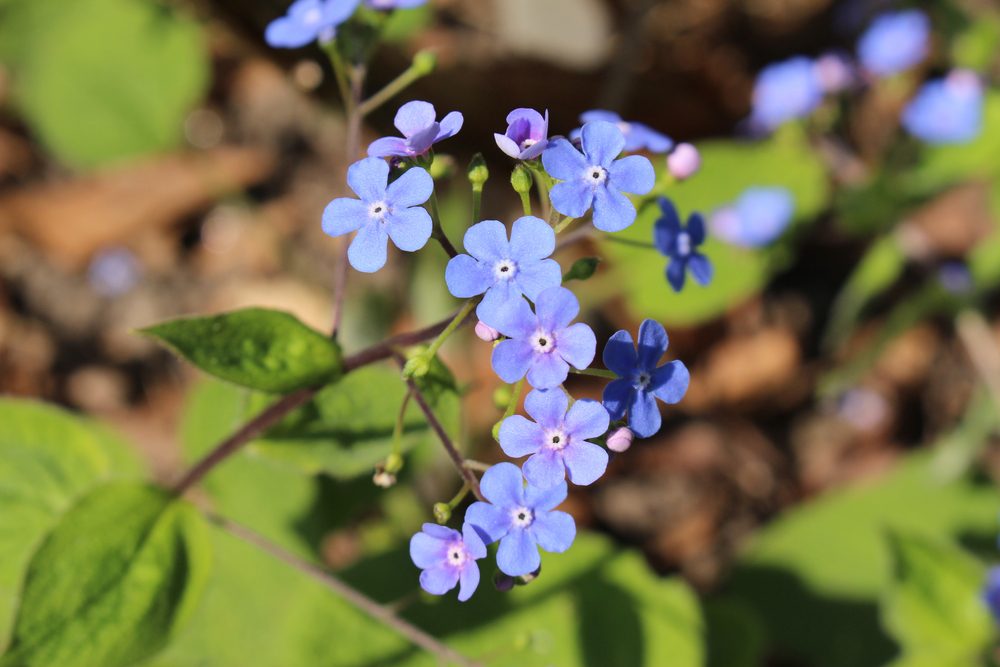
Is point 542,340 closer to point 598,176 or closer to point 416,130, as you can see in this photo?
point 598,176

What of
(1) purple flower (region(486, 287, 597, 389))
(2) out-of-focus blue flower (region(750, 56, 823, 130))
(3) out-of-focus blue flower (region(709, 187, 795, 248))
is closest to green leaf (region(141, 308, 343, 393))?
(1) purple flower (region(486, 287, 597, 389))

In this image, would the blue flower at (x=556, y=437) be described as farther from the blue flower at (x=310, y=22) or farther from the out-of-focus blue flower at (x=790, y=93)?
the out-of-focus blue flower at (x=790, y=93)

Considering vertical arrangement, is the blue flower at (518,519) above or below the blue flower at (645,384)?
below

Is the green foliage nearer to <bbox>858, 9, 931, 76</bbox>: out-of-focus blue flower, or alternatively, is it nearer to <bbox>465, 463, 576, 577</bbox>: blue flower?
<bbox>858, 9, 931, 76</bbox>: out-of-focus blue flower

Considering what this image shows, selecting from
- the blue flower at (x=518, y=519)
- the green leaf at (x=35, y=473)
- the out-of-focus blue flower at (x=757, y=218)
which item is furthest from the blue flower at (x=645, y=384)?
the out-of-focus blue flower at (x=757, y=218)

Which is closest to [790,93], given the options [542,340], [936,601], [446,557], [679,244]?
[936,601]

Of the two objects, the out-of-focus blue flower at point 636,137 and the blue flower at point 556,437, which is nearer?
the blue flower at point 556,437
